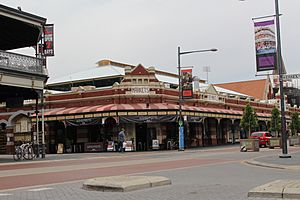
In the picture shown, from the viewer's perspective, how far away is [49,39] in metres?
31.7

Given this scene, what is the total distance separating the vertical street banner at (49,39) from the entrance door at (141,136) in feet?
50.9

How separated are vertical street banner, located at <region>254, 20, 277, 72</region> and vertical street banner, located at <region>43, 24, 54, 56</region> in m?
15.2

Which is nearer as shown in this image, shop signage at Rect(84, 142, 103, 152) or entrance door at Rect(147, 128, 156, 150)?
shop signage at Rect(84, 142, 103, 152)

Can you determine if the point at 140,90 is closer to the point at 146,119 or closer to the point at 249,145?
the point at 146,119

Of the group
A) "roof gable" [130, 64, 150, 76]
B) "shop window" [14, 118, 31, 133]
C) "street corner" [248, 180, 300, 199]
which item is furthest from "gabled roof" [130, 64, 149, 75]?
"street corner" [248, 180, 300, 199]

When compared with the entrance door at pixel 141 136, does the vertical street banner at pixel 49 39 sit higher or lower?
higher

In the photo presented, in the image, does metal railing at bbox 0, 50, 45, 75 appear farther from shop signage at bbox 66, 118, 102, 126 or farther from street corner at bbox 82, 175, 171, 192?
street corner at bbox 82, 175, 171, 192

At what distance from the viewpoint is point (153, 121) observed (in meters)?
42.5

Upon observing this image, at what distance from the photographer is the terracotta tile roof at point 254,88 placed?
82000 mm

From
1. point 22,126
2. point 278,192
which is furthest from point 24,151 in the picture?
point 278,192

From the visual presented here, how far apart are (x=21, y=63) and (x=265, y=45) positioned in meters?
14.5

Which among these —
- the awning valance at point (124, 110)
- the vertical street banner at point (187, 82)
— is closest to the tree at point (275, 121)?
the awning valance at point (124, 110)

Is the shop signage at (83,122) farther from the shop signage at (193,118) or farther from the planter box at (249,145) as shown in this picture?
the planter box at (249,145)

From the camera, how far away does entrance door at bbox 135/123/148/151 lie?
44.6 metres
